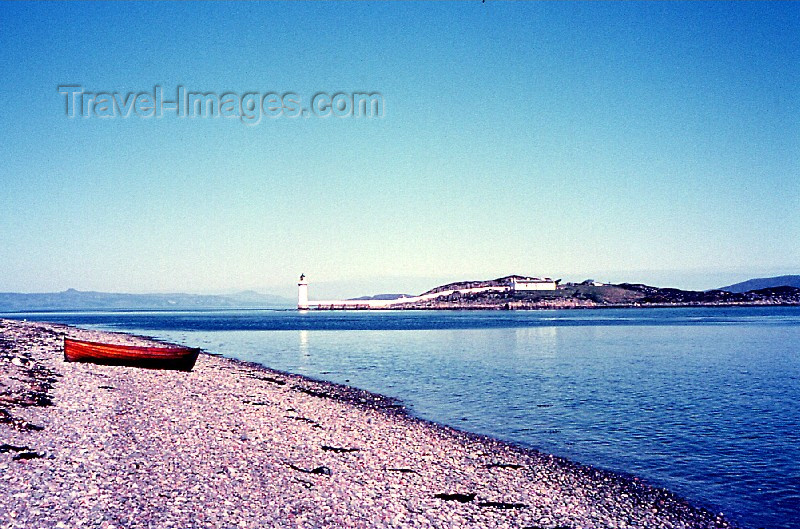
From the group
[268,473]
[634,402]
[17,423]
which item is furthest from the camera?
[634,402]

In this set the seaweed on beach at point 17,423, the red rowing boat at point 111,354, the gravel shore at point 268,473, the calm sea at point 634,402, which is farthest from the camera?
the red rowing boat at point 111,354

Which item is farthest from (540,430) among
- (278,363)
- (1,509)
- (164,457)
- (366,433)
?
(278,363)

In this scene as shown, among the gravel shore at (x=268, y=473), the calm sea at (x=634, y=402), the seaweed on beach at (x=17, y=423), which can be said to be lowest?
the calm sea at (x=634, y=402)

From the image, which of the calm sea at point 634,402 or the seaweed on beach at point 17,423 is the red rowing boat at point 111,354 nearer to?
the calm sea at point 634,402

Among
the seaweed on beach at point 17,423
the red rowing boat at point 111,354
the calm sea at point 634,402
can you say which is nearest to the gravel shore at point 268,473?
the seaweed on beach at point 17,423

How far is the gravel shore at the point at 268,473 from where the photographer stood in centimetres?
1035

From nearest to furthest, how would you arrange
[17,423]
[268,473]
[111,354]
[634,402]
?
1. [268,473]
2. [17,423]
3. [634,402]
4. [111,354]

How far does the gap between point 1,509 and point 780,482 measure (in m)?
15.8

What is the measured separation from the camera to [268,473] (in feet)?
42.8

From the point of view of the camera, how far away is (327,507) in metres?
11.2

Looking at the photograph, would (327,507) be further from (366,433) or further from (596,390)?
(596,390)

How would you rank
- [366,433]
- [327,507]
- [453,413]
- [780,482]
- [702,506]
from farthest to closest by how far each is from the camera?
[453,413] < [366,433] < [780,482] < [702,506] < [327,507]

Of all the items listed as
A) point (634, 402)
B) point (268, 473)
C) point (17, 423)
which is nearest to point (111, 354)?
point (17, 423)

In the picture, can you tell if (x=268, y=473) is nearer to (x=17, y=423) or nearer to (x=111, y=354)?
(x=17, y=423)
